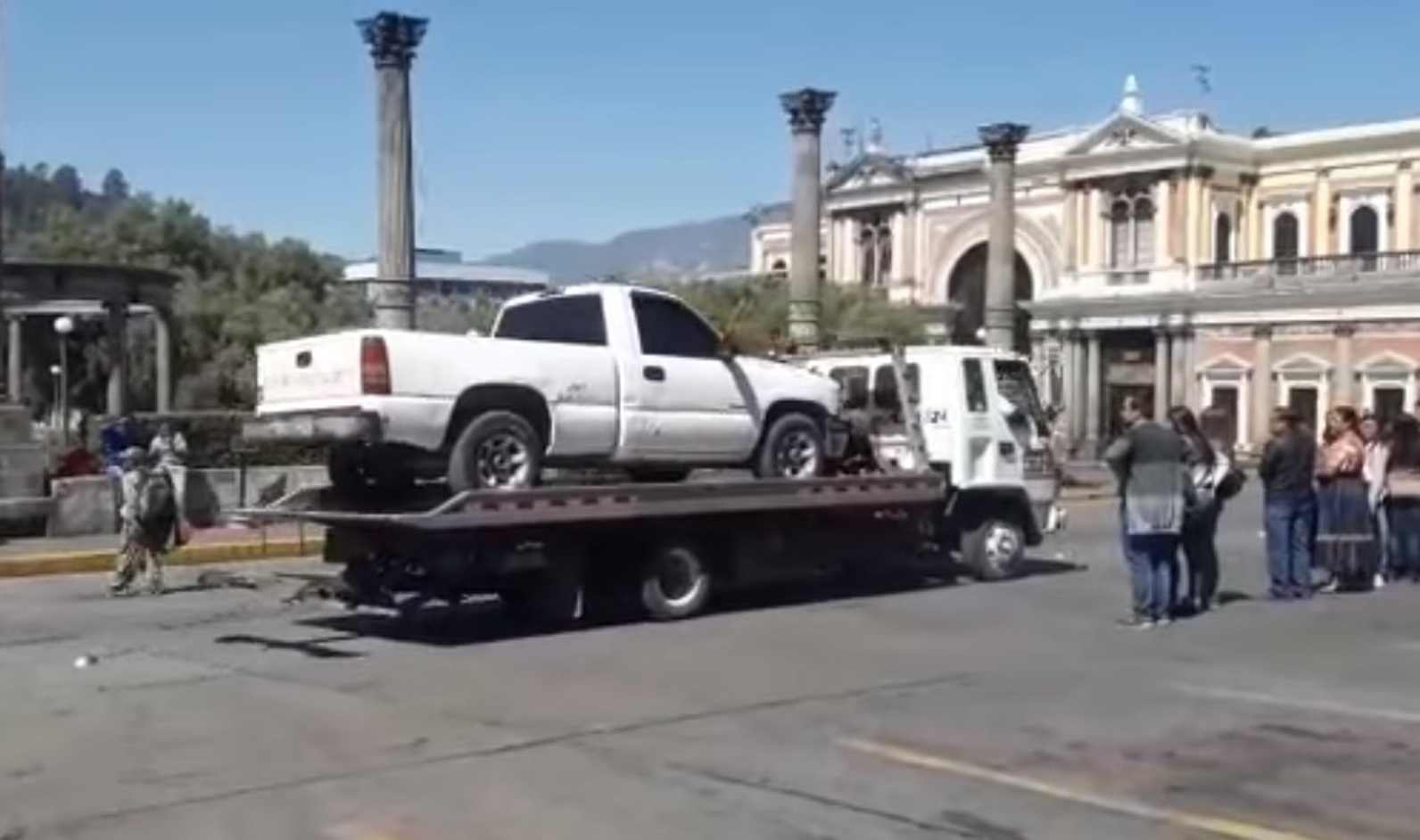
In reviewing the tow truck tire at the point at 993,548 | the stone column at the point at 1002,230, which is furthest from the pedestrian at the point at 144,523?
the stone column at the point at 1002,230

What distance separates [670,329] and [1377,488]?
7454 mm

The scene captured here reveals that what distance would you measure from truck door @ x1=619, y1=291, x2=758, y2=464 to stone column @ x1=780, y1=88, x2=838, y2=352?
2104 centimetres

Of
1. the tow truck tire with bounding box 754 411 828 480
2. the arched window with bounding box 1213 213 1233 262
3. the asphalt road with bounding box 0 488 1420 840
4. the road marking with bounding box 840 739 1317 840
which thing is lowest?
the asphalt road with bounding box 0 488 1420 840

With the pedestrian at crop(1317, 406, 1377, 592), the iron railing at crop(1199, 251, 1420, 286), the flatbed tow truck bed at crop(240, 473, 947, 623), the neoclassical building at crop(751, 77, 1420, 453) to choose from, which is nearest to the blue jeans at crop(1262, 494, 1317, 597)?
the pedestrian at crop(1317, 406, 1377, 592)

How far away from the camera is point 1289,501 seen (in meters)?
16.7

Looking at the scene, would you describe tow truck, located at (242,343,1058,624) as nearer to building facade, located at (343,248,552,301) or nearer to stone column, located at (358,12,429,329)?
stone column, located at (358,12,429,329)

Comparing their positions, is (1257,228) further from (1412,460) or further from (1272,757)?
(1272,757)

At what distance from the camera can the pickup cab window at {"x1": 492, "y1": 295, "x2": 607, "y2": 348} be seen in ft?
49.0

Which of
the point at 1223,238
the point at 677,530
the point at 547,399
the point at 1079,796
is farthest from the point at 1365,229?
the point at 1079,796

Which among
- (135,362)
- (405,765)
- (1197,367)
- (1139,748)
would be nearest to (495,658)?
(405,765)

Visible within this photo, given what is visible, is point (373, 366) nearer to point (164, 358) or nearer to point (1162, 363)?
point (164, 358)

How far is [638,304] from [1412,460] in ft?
26.7

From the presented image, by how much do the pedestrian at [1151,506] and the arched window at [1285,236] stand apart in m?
60.6

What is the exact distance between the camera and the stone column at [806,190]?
3694cm
